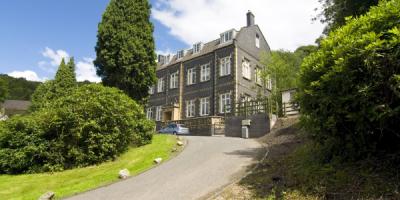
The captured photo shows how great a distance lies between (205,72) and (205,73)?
0.11m

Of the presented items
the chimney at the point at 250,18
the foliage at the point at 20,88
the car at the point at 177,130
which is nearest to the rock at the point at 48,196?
the car at the point at 177,130

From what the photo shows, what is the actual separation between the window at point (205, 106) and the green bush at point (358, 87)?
83.8ft

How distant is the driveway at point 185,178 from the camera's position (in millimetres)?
10102

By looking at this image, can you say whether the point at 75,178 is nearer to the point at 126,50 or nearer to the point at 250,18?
the point at 126,50

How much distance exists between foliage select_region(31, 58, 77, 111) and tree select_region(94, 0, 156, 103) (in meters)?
5.65

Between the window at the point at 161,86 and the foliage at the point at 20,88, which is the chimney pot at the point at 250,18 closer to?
the window at the point at 161,86

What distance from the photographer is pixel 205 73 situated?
3591 centimetres

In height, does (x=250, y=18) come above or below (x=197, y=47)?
above

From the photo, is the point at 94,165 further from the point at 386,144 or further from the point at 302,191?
the point at 386,144

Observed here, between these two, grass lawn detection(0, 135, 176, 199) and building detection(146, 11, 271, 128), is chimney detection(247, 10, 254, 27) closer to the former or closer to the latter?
building detection(146, 11, 271, 128)

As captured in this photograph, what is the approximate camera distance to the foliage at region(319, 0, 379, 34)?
1127 cm

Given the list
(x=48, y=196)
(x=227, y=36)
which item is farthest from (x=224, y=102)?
(x=48, y=196)

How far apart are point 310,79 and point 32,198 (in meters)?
9.62

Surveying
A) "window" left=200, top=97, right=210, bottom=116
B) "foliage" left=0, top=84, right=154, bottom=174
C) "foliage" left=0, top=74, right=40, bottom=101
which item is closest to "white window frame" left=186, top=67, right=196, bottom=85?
"window" left=200, top=97, right=210, bottom=116
